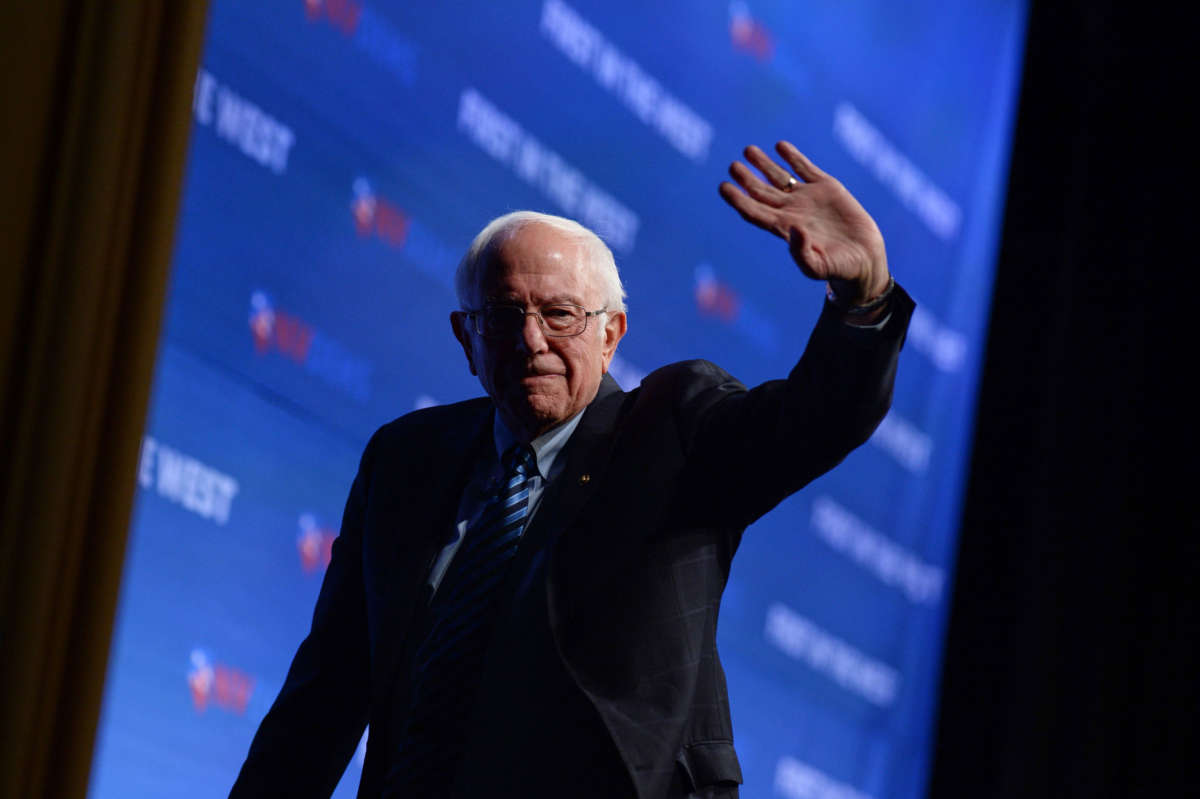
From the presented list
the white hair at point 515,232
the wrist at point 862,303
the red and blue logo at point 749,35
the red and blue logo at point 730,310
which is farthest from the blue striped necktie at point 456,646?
the red and blue logo at point 749,35

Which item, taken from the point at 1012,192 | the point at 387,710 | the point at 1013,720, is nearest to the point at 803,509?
the point at 1013,720

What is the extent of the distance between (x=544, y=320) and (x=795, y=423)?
41 cm

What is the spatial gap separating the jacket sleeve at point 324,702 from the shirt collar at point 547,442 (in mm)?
229

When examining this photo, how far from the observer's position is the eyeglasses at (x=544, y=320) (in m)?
1.85

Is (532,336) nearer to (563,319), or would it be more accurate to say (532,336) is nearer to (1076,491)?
(563,319)

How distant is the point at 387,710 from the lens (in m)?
1.72

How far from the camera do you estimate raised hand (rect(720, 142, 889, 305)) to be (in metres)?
1.58

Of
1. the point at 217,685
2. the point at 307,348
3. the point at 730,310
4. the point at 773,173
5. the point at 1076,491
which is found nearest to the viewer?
the point at 773,173

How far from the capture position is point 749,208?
1.62 meters

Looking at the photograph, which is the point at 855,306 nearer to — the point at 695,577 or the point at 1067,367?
the point at 695,577

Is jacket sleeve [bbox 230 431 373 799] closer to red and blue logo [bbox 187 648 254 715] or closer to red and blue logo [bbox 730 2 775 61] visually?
red and blue logo [bbox 187 648 254 715]

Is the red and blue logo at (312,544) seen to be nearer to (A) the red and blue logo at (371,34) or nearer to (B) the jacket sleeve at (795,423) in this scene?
(A) the red and blue logo at (371,34)

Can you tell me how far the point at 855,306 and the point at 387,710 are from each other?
76 centimetres

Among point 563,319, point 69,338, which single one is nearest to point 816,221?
point 563,319
